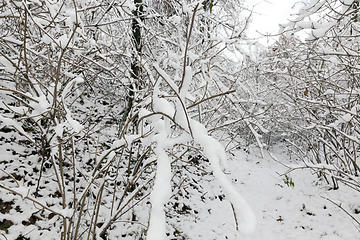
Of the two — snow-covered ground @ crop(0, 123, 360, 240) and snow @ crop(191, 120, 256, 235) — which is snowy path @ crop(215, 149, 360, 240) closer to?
snow-covered ground @ crop(0, 123, 360, 240)

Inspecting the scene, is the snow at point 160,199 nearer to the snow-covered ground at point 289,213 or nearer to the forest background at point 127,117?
the forest background at point 127,117

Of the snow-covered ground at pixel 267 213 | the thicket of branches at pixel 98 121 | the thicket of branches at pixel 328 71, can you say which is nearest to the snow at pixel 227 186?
the thicket of branches at pixel 98 121

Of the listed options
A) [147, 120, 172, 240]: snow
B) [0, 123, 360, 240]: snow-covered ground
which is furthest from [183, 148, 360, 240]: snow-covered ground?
[147, 120, 172, 240]: snow

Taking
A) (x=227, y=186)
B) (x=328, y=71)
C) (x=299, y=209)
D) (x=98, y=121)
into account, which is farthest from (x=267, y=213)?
(x=227, y=186)

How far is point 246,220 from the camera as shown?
52cm

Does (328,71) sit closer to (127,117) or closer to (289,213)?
(289,213)

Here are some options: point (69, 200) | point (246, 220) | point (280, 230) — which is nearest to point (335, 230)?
point (280, 230)

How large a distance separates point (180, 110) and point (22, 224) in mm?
2607

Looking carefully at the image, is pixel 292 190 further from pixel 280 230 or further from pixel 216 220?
pixel 216 220

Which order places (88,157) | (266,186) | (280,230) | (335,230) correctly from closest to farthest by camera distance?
(335,230)
(280,230)
(88,157)
(266,186)

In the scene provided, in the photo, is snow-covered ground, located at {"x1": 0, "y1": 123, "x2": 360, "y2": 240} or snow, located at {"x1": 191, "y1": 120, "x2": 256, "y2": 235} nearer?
snow, located at {"x1": 191, "y1": 120, "x2": 256, "y2": 235}

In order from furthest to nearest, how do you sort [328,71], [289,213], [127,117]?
[289,213]
[328,71]
[127,117]

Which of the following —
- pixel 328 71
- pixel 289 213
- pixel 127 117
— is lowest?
pixel 289 213

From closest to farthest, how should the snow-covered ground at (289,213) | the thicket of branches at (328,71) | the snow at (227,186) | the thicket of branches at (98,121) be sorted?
the snow at (227,186) → the thicket of branches at (98,121) → the thicket of branches at (328,71) → the snow-covered ground at (289,213)
